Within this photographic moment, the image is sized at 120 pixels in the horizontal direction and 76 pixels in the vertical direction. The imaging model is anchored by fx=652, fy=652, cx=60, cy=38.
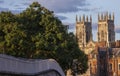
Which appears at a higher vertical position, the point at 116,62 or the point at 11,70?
the point at 11,70

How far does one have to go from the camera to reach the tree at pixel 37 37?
54.8 metres

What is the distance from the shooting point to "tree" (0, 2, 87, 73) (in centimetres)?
5478

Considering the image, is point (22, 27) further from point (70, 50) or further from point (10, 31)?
point (70, 50)

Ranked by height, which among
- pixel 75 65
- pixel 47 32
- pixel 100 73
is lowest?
pixel 100 73

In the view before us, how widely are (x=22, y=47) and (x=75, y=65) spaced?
9.93 meters

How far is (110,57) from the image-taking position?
134m

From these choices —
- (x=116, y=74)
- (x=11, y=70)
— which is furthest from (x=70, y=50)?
(x=116, y=74)

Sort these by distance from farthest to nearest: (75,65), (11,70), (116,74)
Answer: (116,74), (75,65), (11,70)

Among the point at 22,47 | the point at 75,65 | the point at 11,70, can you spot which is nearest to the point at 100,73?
the point at 75,65

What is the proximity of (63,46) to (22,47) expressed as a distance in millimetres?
4596

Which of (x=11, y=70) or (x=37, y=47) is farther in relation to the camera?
(x=37, y=47)

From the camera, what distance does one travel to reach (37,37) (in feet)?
187

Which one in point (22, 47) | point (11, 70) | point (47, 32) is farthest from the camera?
point (47, 32)

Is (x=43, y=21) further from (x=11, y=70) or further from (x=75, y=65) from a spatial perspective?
(x=11, y=70)
